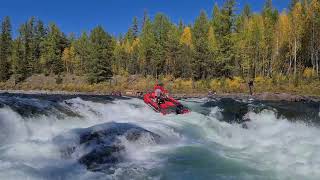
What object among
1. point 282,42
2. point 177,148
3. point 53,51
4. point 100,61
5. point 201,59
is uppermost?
point 53,51

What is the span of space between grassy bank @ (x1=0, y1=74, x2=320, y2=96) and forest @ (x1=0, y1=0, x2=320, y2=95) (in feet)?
2.88

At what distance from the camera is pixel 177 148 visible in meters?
15.8

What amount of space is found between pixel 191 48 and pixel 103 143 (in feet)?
168

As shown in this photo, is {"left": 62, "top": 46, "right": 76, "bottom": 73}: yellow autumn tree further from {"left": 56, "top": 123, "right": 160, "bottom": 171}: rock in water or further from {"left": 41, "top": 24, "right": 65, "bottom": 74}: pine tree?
{"left": 56, "top": 123, "right": 160, "bottom": 171}: rock in water

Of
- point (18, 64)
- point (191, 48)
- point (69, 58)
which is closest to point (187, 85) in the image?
point (191, 48)

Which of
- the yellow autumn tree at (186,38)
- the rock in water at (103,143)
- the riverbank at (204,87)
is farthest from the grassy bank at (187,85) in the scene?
the rock in water at (103,143)

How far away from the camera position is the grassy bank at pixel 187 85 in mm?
45906

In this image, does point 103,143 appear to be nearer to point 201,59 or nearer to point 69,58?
point 201,59

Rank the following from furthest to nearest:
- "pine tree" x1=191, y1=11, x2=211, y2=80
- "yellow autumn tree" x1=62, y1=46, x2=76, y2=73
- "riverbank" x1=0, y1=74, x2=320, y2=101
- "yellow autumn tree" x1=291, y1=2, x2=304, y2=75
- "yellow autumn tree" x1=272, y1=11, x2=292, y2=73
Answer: "yellow autumn tree" x1=62, y1=46, x2=76, y2=73
"pine tree" x1=191, y1=11, x2=211, y2=80
"yellow autumn tree" x1=272, y1=11, x2=292, y2=73
"yellow autumn tree" x1=291, y1=2, x2=304, y2=75
"riverbank" x1=0, y1=74, x2=320, y2=101

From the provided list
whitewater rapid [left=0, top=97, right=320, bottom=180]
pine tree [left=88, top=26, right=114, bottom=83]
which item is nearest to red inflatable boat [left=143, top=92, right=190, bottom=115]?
whitewater rapid [left=0, top=97, right=320, bottom=180]

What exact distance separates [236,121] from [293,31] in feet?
114

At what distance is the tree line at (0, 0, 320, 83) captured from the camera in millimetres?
56312

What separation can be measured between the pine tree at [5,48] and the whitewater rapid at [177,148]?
72.3 m

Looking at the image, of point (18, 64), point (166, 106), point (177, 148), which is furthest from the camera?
point (18, 64)
